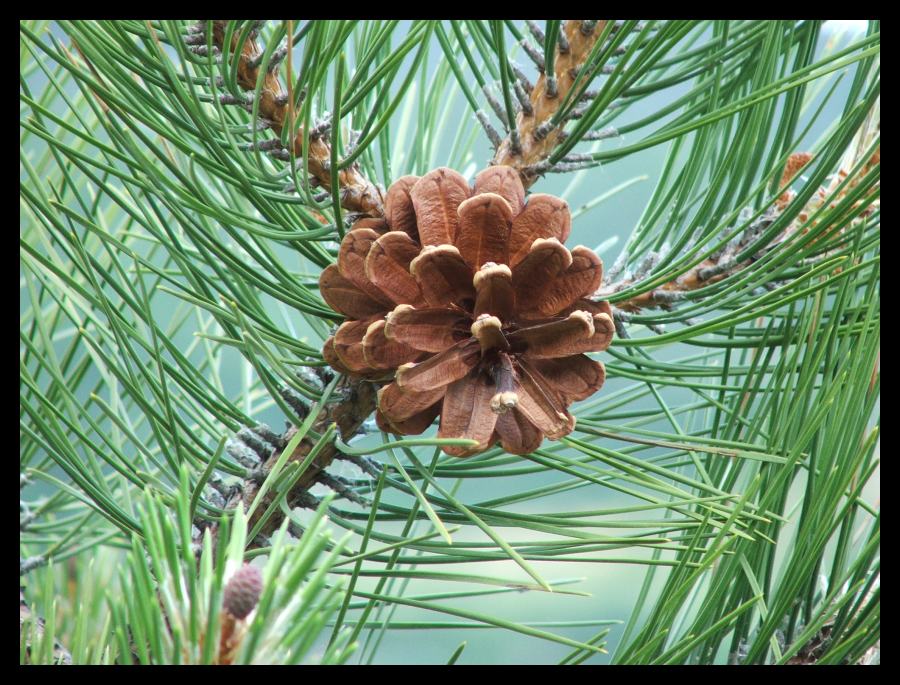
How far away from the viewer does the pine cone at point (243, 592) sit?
121 mm

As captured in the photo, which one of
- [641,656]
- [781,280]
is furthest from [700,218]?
[641,656]

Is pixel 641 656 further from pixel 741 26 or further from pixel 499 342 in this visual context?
pixel 741 26

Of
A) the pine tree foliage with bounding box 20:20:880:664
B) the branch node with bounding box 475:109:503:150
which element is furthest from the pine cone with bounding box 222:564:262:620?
the branch node with bounding box 475:109:503:150

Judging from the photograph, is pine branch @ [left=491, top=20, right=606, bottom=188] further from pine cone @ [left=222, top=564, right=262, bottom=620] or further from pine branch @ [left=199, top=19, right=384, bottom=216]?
pine cone @ [left=222, top=564, right=262, bottom=620]

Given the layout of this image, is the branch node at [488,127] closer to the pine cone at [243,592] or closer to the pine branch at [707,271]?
the pine branch at [707,271]

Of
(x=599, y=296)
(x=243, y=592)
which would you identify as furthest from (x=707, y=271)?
(x=243, y=592)

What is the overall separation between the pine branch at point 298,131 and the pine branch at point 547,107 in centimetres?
4

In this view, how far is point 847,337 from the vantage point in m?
0.21

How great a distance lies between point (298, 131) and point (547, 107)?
0.23 ft

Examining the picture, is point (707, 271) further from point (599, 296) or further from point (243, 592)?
point (243, 592)

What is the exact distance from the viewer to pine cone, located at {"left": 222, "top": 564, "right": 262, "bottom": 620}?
121 mm

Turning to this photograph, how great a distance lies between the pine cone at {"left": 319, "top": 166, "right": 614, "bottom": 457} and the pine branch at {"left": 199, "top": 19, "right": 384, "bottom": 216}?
2cm

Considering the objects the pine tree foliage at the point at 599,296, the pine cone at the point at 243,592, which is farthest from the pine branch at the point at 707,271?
the pine cone at the point at 243,592
